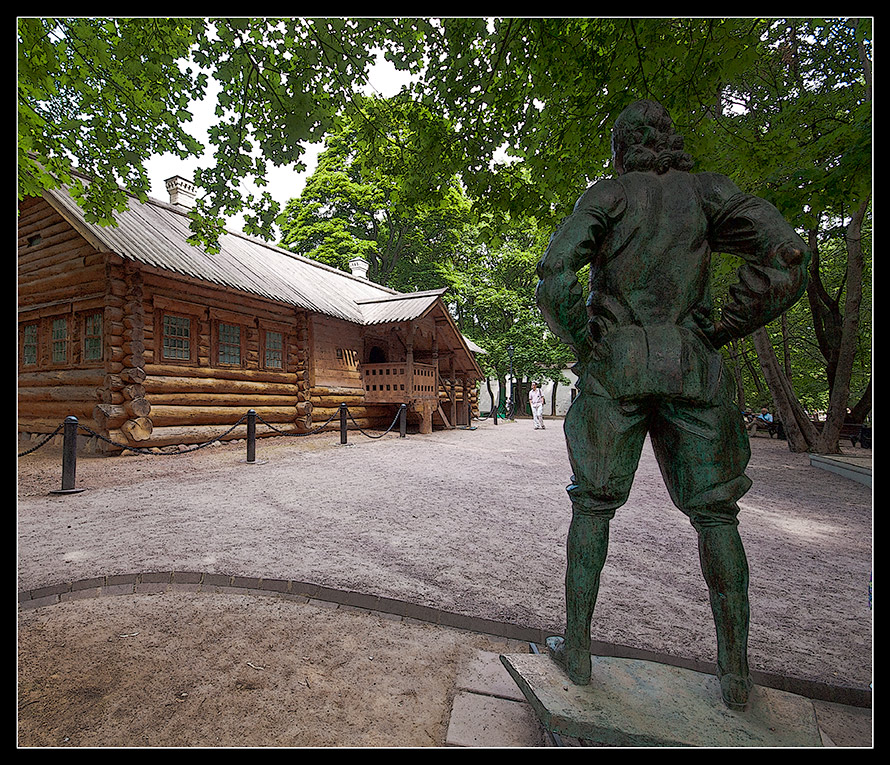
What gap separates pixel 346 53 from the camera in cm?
292

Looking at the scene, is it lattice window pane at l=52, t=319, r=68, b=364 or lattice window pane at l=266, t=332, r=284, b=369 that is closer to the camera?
lattice window pane at l=52, t=319, r=68, b=364

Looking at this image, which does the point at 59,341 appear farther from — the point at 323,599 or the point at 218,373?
the point at 323,599

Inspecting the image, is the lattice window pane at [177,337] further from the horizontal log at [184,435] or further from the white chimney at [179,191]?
the white chimney at [179,191]

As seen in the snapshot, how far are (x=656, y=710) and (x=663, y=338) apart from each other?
1.43 metres

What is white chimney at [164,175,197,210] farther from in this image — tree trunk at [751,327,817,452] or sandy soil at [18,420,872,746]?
tree trunk at [751,327,817,452]

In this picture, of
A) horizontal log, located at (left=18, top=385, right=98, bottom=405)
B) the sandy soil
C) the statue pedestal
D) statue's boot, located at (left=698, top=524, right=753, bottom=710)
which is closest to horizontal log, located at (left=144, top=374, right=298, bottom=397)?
horizontal log, located at (left=18, top=385, right=98, bottom=405)

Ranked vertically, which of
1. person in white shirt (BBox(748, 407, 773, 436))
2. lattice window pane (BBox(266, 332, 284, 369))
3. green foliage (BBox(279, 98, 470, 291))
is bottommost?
person in white shirt (BBox(748, 407, 773, 436))

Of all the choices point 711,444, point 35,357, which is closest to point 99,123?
point 711,444

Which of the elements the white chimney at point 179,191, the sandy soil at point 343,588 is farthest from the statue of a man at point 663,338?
the white chimney at point 179,191

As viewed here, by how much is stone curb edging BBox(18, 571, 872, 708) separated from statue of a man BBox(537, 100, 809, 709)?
70 centimetres

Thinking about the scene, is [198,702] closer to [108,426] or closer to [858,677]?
[858,677]

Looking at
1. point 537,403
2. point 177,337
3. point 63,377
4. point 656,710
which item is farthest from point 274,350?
point 656,710

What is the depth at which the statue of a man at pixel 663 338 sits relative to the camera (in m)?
1.78

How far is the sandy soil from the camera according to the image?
195cm
